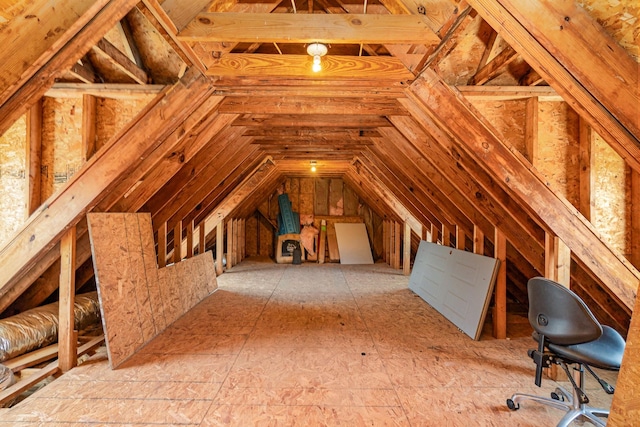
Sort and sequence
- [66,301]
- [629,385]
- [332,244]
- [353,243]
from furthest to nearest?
1. [332,244]
2. [353,243]
3. [66,301]
4. [629,385]

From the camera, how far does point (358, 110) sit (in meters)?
2.91

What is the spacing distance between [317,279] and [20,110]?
5.34m

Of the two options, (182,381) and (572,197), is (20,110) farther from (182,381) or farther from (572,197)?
(572,197)

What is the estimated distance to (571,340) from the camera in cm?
179

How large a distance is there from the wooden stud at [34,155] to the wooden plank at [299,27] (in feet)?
6.17

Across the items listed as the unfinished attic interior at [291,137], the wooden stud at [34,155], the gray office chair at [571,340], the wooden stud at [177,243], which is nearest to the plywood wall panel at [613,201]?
the unfinished attic interior at [291,137]

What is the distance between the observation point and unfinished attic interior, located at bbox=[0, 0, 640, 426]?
1330 millimetres

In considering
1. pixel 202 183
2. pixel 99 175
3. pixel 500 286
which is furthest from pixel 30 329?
pixel 500 286

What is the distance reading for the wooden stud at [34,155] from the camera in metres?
2.69

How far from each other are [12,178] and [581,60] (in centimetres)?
385

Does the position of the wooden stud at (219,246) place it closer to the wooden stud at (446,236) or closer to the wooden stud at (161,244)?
the wooden stud at (161,244)

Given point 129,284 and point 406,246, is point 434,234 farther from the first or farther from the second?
point 129,284

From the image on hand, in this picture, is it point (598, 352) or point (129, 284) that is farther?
point (129, 284)

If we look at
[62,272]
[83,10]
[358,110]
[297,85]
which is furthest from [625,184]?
[62,272]
